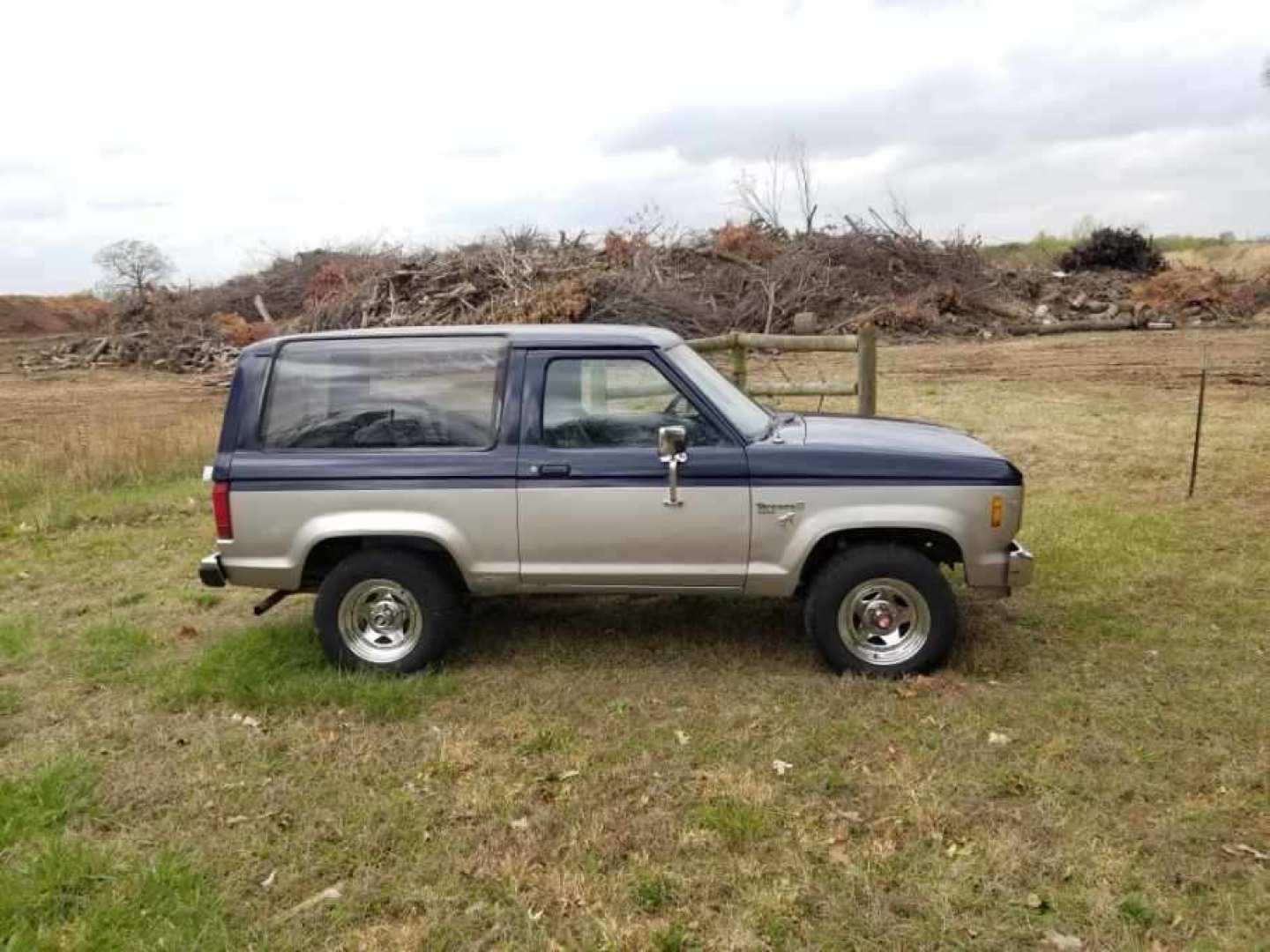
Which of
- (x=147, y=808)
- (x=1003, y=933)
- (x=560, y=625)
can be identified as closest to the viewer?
(x=1003, y=933)

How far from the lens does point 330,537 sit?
5.20 m

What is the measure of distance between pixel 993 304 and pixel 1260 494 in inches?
666

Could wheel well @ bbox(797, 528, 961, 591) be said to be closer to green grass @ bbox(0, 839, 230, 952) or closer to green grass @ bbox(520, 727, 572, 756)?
green grass @ bbox(520, 727, 572, 756)

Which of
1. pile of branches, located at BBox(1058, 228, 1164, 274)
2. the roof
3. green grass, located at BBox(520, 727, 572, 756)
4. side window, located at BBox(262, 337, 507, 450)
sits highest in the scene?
pile of branches, located at BBox(1058, 228, 1164, 274)

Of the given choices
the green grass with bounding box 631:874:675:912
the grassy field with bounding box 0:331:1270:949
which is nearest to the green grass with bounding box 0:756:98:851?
the grassy field with bounding box 0:331:1270:949

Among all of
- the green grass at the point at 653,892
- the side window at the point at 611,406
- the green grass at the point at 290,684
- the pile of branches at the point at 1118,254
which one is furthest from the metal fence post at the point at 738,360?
the pile of branches at the point at 1118,254

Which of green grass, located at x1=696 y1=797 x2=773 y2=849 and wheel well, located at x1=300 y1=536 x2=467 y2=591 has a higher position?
wheel well, located at x1=300 y1=536 x2=467 y2=591

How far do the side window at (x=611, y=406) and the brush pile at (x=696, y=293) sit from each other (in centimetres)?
1604

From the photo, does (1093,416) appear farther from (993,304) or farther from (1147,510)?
(993,304)

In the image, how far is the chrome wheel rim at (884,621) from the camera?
5.09m

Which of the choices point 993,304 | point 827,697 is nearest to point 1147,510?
point 827,697

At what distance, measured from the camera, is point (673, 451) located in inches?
193

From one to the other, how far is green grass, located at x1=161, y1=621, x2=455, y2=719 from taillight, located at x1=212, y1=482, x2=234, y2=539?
742 mm

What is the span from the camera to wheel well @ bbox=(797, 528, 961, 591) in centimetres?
511
